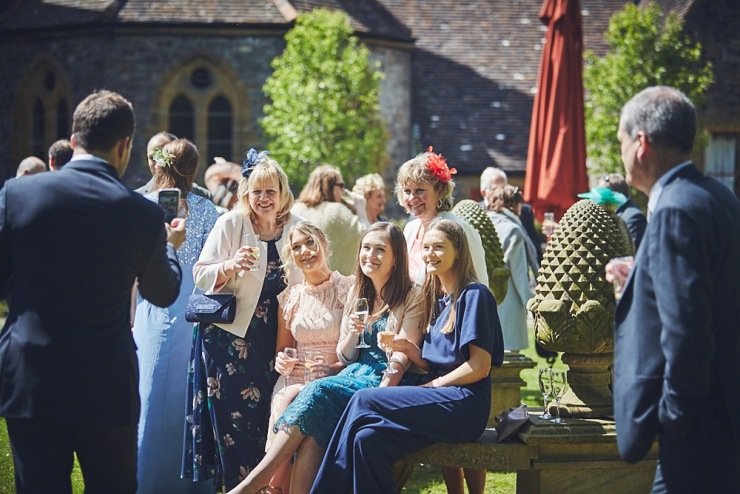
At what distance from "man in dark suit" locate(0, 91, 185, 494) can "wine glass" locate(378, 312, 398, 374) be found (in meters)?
1.67

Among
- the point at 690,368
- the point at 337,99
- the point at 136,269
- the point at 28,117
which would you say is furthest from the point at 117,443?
the point at 28,117

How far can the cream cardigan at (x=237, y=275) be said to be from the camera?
20.7 feet

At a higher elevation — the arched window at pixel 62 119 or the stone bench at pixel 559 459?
the arched window at pixel 62 119

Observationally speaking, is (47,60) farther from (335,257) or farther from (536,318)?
(536,318)

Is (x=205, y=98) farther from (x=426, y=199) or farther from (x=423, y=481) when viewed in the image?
(x=426, y=199)

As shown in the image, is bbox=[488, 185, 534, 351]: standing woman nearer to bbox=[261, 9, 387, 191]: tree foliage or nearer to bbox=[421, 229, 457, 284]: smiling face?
bbox=[421, 229, 457, 284]: smiling face

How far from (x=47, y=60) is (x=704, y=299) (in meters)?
22.7

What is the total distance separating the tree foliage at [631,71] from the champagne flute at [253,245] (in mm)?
17498

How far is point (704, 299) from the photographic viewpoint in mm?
3828

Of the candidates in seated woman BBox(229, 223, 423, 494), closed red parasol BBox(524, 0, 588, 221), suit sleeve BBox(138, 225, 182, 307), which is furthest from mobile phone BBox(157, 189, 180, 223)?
closed red parasol BBox(524, 0, 588, 221)

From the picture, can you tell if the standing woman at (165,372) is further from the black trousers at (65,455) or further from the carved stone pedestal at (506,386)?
the carved stone pedestal at (506,386)

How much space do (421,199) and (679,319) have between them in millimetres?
3041

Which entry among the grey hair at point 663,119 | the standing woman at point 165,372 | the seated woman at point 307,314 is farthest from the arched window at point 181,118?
the grey hair at point 663,119

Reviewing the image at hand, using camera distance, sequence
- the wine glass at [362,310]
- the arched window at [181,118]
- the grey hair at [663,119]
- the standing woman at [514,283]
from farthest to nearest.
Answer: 1. the arched window at [181,118]
2. the standing woman at [514,283]
3. the wine glass at [362,310]
4. the grey hair at [663,119]
